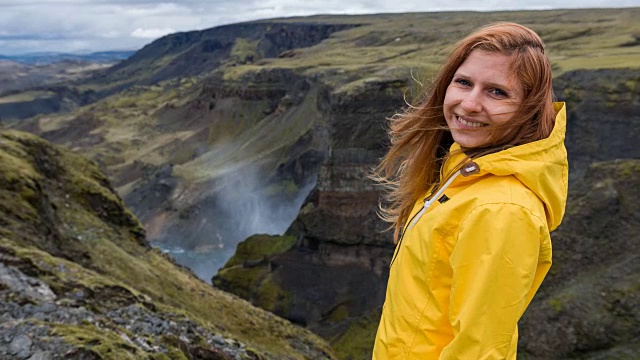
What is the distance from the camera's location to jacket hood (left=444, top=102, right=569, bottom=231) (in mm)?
2547

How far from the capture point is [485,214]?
2445 millimetres

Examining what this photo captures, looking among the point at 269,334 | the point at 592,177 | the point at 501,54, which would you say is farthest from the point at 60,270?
the point at 592,177

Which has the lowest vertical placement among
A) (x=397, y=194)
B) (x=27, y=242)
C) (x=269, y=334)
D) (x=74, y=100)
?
(x=74, y=100)

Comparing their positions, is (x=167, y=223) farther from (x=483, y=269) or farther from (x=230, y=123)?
(x=483, y=269)

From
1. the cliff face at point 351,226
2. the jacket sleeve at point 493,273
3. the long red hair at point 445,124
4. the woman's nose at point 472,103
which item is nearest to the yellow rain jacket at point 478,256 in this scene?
the jacket sleeve at point 493,273

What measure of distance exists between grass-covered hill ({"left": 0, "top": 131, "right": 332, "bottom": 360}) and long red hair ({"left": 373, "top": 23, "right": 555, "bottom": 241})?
14.2ft

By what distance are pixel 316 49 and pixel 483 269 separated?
345 feet

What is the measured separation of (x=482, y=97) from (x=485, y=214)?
67cm

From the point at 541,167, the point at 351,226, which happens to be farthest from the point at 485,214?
the point at 351,226

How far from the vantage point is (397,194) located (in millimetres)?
3793

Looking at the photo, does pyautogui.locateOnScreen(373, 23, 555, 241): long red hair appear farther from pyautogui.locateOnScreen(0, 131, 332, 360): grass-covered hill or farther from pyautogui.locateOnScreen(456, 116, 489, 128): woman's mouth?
pyautogui.locateOnScreen(0, 131, 332, 360): grass-covered hill

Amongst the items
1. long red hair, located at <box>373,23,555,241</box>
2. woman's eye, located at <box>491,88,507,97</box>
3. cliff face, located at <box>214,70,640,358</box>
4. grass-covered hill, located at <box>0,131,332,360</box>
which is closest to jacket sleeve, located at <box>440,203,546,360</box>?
long red hair, located at <box>373,23,555,241</box>

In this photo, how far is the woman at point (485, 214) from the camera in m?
2.41

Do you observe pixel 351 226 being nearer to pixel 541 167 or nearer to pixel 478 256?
pixel 541 167
